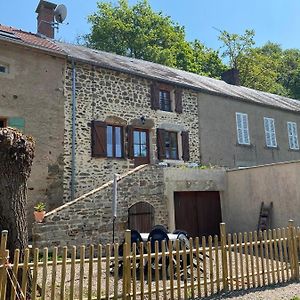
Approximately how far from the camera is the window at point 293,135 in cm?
1938

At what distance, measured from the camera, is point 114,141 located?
43.6 ft

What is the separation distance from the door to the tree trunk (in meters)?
8.39

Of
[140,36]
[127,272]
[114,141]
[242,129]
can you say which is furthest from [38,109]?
[140,36]

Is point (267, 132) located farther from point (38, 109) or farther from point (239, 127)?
point (38, 109)

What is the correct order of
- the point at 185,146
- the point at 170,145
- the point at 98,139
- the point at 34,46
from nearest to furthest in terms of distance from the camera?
the point at 34,46
the point at 98,139
the point at 170,145
the point at 185,146

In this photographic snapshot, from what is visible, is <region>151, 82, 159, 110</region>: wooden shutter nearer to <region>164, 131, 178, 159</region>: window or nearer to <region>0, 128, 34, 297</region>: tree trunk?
<region>164, 131, 178, 159</region>: window

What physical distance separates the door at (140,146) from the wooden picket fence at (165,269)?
24.6 feet

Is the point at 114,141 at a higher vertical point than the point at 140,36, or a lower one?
lower

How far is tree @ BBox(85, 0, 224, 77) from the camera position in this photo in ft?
94.9

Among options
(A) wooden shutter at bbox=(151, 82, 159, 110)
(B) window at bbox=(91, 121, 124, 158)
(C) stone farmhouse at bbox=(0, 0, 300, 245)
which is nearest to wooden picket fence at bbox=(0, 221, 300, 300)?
(C) stone farmhouse at bbox=(0, 0, 300, 245)

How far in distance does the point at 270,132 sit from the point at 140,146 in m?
8.30

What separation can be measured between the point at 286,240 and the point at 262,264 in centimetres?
87

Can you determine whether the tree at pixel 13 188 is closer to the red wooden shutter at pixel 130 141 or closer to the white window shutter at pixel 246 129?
the red wooden shutter at pixel 130 141

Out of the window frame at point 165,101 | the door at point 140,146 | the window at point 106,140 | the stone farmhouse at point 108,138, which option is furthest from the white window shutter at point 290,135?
the window at point 106,140
